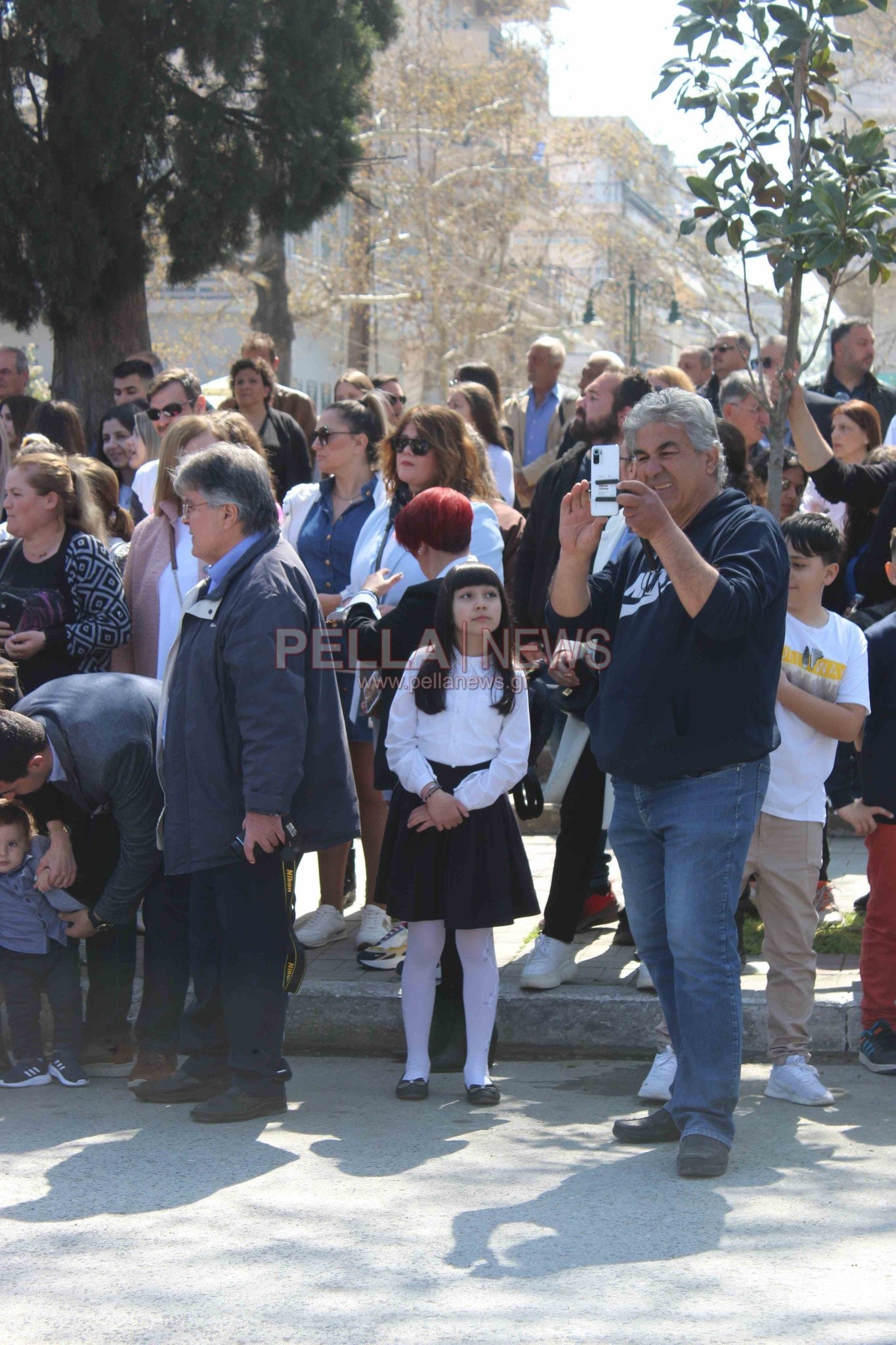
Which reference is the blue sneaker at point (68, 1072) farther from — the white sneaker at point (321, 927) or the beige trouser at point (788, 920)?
the beige trouser at point (788, 920)

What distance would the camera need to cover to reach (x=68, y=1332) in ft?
11.0

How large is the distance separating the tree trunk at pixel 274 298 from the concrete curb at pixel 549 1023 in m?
17.5

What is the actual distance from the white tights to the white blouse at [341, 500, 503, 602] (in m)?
1.35

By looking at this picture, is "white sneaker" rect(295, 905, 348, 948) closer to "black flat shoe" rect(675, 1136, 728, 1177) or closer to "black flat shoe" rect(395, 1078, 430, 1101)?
"black flat shoe" rect(395, 1078, 430, 1101)

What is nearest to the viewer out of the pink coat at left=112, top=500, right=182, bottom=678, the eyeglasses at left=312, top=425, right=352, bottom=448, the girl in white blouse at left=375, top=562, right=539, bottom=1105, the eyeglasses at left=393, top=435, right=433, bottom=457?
the girl in white blouse at left=375, top=562, right=539, bottom=1105

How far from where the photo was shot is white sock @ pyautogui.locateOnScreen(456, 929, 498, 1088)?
502cm

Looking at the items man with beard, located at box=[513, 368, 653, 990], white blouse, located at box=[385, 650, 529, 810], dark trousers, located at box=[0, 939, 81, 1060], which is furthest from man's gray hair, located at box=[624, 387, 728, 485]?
dark trousers, located at box=[0, 939, 81, 1060]

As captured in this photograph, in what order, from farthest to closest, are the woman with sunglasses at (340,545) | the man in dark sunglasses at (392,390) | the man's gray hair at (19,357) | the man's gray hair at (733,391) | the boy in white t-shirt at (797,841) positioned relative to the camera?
the man in dark sunglasses at (392,390), the man's gray hair at (19,357), the man's gray hair at (733,391), the woman with sunglasses at (340,545), the boy in white t-shirt at (797,841)

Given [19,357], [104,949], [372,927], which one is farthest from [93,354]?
[104,949]

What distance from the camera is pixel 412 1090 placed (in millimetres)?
4996

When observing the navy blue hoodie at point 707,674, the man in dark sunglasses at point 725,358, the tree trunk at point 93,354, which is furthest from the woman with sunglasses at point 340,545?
the tree trunk at point 93,354

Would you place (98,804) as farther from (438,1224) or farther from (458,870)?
(438,1224)

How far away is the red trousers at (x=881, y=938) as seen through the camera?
Result: 516 centimetres

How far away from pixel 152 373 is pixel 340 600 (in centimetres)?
286
